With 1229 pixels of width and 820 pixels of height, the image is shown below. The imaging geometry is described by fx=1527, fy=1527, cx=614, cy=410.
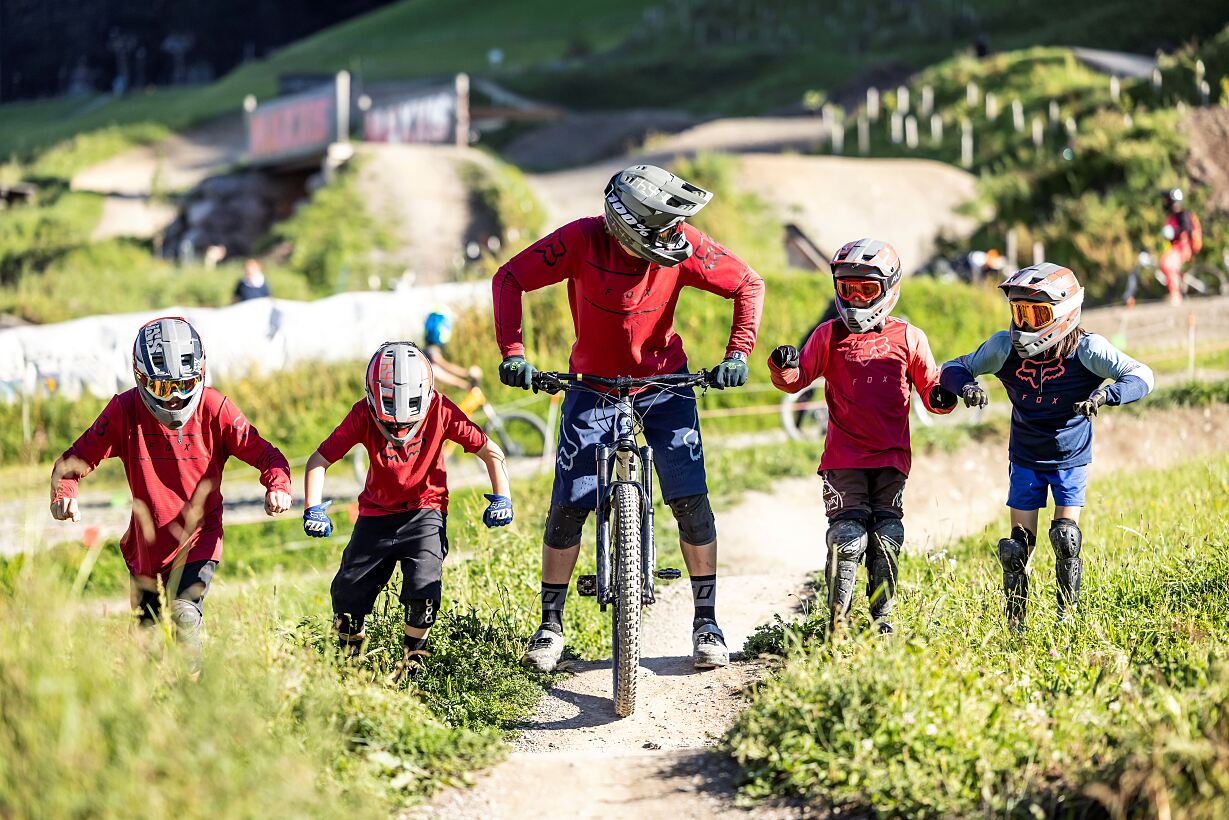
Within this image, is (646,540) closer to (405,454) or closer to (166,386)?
(405,454)

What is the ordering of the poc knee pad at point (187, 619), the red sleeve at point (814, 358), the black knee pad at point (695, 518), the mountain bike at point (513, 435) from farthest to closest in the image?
the mountain bike at point (513, 435), the black knee pad at point (695, 518), the red sleeve at point (814, 358), the poc knee pad at point (187, 619)

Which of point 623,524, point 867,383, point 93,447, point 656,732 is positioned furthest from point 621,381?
point 93,447

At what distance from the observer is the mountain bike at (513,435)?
14.5 metres

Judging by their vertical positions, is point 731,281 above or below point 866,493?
above

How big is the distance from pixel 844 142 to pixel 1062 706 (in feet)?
103

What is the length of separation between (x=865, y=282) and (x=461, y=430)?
1928mm

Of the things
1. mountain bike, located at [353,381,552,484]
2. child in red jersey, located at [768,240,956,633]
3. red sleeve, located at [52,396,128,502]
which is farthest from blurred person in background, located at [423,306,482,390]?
child in red jersey, located at [768,240,956,633]

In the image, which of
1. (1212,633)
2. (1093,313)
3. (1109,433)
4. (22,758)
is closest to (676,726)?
(1212,633)

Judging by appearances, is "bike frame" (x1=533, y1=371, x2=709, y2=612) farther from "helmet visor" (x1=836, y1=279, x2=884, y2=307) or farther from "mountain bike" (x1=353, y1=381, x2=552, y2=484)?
"mountain bike" (x1=353, y1=381, x2=552, y2=484)

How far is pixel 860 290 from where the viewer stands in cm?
689

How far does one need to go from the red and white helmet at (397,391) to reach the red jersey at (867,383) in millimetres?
1567

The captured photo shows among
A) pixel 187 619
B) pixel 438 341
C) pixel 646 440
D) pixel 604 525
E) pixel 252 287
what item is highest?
pixel 252 287

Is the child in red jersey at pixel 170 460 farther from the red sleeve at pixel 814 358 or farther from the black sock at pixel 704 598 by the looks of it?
the red sleeve at pixel 814 358

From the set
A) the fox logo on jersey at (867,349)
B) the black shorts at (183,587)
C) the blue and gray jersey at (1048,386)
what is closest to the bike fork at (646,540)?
the fox logo on jersey at (867,349)
